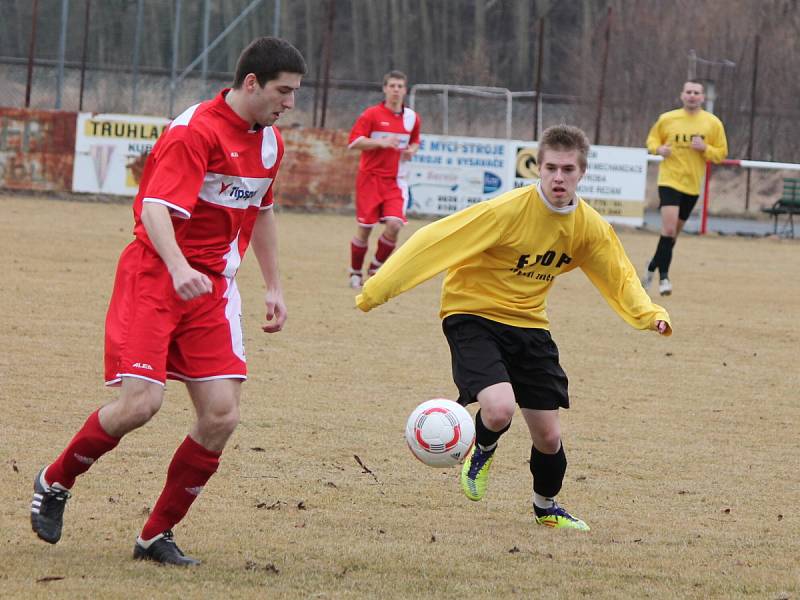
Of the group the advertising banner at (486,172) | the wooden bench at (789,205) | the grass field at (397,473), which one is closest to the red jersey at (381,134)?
the grass field at (397,473)

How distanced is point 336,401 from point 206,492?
2036 mm

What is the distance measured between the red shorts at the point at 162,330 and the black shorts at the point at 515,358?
1.09m

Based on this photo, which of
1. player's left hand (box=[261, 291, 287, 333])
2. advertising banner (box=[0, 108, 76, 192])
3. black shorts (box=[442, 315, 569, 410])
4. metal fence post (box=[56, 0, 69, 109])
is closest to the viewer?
player's left hand (box=[261, 291, 287, 333])

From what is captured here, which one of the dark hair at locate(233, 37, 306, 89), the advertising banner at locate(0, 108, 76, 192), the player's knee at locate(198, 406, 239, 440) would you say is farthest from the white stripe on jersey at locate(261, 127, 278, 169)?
the advertising banner at locate(0, 108, 76, 192)

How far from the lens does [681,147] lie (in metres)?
13.0

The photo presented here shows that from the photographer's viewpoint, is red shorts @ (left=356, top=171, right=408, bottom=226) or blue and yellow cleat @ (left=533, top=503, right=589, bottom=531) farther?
red shorts @ (left=356, top=171, right=408, bottom=226)

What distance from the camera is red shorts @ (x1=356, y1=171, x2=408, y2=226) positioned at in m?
12.5

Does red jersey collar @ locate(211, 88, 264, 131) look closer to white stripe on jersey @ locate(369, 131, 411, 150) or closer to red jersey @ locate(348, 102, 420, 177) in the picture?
red jersey @ locate(348, 102, 420, 177)

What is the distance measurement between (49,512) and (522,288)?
200 cm

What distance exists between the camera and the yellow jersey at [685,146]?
12.9 metres

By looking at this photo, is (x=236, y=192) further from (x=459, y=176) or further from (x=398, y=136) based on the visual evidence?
(x=459, y=176)

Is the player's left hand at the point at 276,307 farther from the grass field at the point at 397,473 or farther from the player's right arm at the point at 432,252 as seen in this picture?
the grass field at the point at 397,473

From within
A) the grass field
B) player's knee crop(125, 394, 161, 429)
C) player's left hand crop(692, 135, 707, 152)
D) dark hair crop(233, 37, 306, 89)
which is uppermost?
player's left hand crop(692, 135, 707, 152)

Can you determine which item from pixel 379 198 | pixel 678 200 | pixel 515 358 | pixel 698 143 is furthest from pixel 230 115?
pixel 678 200
